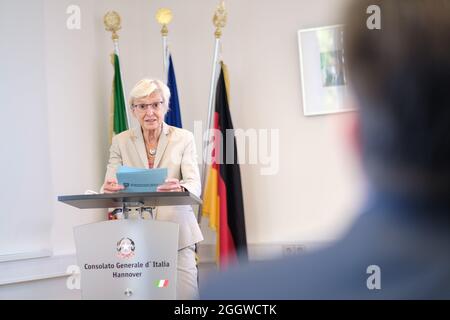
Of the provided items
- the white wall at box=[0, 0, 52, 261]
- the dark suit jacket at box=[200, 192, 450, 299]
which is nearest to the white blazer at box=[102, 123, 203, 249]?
the white wall at box=[0, 0, 52, 261]

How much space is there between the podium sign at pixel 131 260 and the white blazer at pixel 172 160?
0.52m

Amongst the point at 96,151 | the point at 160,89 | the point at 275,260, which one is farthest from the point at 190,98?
the point at 275,260

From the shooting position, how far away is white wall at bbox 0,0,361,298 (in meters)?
4.11

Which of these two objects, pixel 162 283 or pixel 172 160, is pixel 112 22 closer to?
pixel 172 160

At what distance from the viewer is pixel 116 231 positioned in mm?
1952

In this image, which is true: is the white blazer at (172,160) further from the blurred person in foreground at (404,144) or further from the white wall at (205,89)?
the blurred person in foreground at (404,144)

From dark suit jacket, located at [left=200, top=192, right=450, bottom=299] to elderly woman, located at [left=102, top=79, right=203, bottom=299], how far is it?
2009 mm

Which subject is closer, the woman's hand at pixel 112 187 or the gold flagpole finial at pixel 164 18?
the woman's hand at pixel 112 187

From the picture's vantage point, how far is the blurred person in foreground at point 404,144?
1.25 ft

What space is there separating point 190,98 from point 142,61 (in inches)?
20.9

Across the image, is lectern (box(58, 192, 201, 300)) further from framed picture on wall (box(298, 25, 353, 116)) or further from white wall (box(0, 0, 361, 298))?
framed picture on wall (box(298, 25, 353, 116))

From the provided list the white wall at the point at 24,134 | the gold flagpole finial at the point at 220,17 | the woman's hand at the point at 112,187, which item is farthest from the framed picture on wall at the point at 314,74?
the woman's hand at the point at 112,187

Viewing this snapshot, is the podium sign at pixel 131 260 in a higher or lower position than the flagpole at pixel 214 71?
lower

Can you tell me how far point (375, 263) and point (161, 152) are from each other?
218 cm
